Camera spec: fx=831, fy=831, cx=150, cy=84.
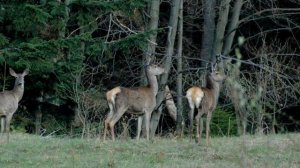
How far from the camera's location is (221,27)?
2564cm

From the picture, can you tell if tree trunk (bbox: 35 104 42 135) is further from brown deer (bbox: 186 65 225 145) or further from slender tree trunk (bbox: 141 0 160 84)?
brown deer (bbox: 186 65 225 145)

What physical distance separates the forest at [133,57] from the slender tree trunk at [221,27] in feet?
0.10

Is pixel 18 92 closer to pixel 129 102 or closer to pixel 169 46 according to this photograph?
pixel 129 102

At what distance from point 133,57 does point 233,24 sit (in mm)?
3352

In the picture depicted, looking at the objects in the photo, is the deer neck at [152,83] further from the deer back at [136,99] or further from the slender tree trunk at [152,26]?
the slender tree trunk at [152,26]

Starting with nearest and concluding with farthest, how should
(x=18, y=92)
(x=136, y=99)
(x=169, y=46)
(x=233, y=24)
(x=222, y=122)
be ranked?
(x=136, y=99) → (x=18, y=92) → (x=222, y=122) → (x=169, y=46) → (x=233, y=24)

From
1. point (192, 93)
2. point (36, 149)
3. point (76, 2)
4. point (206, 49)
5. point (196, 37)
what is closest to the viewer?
point (36, 149)

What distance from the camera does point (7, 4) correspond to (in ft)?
69.0

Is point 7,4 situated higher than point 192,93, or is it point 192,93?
point 7,4

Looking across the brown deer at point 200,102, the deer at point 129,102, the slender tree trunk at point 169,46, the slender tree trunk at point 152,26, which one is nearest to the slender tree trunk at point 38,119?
the slender tree trunk at point 152,26

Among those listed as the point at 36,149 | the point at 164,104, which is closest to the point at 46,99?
the point at 164,104

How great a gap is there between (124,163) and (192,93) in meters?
3.74

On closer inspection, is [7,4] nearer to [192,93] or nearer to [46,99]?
[46,99]

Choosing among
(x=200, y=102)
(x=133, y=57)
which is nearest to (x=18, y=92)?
(x=200, y=102)
